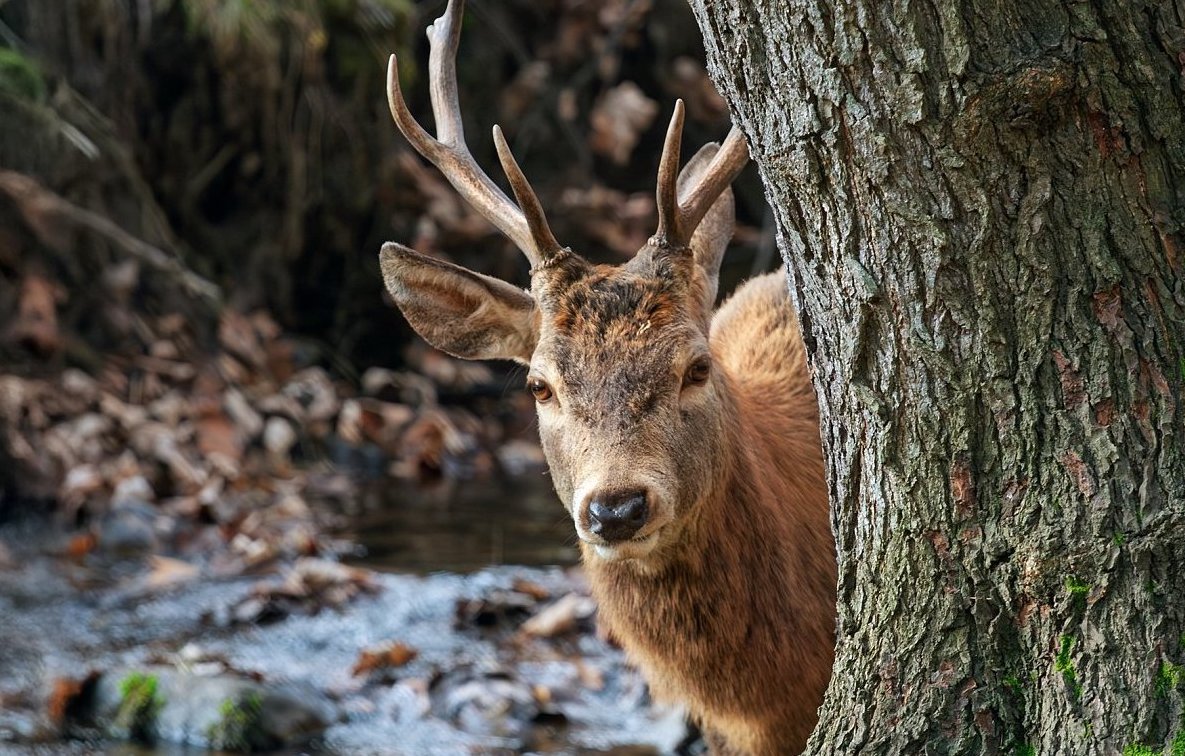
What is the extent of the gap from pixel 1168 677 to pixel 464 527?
5637mm

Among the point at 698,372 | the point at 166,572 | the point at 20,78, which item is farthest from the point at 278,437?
the point at 698,372

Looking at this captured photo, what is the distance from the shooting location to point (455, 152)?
16.1ft

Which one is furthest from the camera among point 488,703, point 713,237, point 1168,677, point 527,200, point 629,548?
point 488,703

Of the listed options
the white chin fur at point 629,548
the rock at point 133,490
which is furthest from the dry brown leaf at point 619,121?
the white chin fur at point 629,548

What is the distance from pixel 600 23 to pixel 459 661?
7.48 m

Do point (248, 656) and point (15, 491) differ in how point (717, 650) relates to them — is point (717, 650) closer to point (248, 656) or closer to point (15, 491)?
point (248, 656)

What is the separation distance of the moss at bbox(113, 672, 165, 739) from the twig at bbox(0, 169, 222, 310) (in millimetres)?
3523

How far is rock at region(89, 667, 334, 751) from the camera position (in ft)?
17.9

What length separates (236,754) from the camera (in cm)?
543

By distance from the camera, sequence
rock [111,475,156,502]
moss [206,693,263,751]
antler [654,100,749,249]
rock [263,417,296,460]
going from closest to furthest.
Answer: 1. antler [654,100,749,249]
2. moss [206,693,263,751]
3. rock [111,475,156,502]
4. rock [263,417,296,460]

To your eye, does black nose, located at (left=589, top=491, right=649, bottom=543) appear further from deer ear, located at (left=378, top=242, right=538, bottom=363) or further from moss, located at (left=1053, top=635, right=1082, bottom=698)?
moss, located at (left=1053, top=635, right=1082, bottom=698)

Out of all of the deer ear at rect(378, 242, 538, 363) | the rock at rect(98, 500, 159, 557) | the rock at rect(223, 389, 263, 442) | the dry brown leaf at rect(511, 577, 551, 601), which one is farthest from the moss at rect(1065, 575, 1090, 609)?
the rock at rect(223, 389, 263, 442)

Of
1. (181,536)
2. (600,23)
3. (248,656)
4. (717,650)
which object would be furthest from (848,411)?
(600,23)

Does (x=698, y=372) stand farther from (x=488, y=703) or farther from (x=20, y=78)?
(x=20, y=78)
